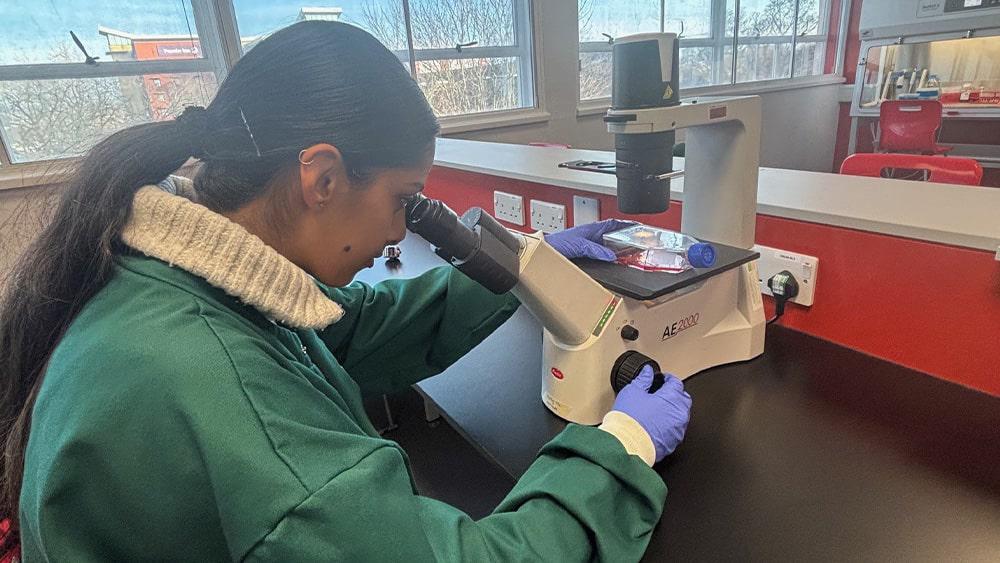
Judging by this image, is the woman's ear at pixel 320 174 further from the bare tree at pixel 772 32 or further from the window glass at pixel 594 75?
the bare tree at pixel 772 32

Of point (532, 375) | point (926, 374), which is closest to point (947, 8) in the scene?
point (926, 374)

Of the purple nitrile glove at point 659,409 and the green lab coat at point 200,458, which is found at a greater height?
the green lab coat at point 200,458

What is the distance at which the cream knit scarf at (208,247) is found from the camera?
0.51 metres

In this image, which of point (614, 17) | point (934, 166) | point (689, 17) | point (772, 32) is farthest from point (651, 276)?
point (772, 32)

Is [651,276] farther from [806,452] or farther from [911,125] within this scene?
[911,125]

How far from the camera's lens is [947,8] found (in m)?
4.21

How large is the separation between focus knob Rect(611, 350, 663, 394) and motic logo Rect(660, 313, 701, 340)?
7 cm

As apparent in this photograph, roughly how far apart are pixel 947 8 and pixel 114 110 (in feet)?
18.2

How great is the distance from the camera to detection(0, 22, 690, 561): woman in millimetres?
428

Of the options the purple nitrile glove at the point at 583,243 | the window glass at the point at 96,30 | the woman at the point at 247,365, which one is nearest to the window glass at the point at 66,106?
the window glass at the point at 96,30

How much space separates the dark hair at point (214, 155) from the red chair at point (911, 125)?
15.3 ft

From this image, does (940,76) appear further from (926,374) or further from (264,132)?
(264,132)

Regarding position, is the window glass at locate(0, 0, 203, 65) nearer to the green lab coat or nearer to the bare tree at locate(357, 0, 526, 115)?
the bare tree at locate(357, 0, 526, 115)

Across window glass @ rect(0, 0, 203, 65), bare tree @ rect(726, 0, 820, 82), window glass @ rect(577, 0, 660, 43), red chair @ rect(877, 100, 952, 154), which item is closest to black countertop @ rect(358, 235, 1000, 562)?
window glass @ rect(0, 0, 203, 65)
